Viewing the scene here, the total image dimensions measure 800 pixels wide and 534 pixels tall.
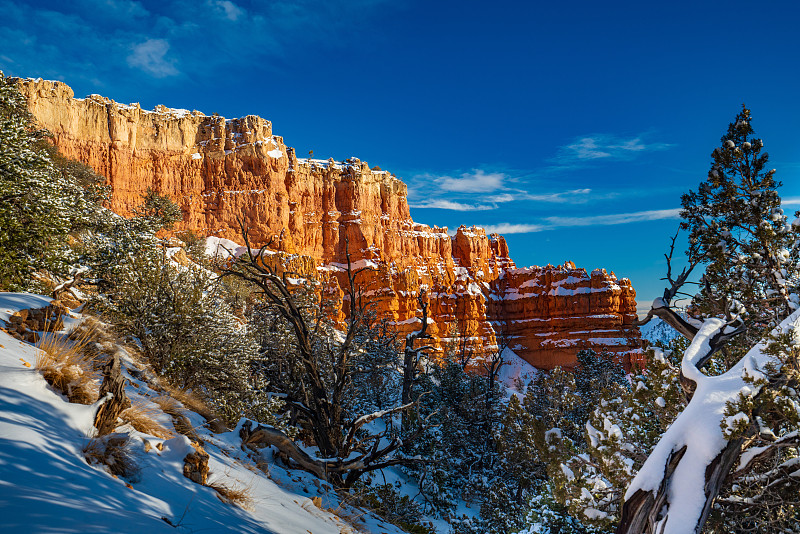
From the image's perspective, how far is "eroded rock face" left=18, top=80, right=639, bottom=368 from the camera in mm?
77125

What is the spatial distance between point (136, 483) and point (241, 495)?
125 centimetres

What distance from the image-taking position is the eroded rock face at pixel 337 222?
77125mm

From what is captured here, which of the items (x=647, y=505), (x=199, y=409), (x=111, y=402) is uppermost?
(x=111, y=402)

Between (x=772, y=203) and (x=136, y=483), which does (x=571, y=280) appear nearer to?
(x=772, y=203)

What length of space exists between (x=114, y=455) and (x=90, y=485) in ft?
2.33

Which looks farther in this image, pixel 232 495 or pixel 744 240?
pixel 744 240

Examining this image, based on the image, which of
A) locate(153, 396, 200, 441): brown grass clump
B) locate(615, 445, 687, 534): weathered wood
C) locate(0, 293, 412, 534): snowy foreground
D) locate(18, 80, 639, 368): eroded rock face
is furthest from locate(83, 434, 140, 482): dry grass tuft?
locate(18, 80, 639, 368): eroded rock face

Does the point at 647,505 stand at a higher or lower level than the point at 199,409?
lower

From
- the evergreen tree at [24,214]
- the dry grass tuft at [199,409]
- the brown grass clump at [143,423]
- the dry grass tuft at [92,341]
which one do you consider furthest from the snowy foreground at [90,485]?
the evergreen tree at [24,214]

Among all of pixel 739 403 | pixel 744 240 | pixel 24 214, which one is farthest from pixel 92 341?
pixel 744 240

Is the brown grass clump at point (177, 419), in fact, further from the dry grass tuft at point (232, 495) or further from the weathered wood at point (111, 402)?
the weathered wood at point (111, 402)

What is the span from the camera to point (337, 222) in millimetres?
97188

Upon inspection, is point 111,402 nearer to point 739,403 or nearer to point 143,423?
point 143,423

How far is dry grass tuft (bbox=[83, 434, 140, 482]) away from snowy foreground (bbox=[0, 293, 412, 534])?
6cm
